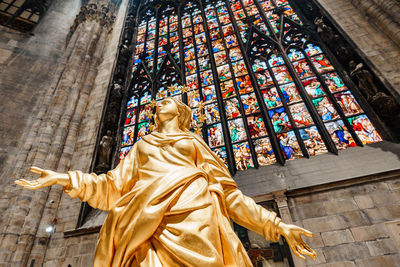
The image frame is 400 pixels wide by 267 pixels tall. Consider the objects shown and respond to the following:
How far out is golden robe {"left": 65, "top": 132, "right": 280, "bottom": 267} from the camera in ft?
4.68

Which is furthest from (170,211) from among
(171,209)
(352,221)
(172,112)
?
(352,221)

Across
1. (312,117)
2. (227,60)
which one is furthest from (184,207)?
(227,60)

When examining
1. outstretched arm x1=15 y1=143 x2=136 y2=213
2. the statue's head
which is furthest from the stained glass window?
outstretched arm x1=15 y1=143 x2=136 y2=213

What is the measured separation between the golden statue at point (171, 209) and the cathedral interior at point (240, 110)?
766 millimetres

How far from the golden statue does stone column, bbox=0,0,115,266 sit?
3.49 m

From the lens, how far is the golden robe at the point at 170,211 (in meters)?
1.43

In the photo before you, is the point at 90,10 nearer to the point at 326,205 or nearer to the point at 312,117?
the point at 312,117

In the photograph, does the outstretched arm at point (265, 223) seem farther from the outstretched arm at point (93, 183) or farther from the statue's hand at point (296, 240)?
the outstretched arm at point (93, 183)

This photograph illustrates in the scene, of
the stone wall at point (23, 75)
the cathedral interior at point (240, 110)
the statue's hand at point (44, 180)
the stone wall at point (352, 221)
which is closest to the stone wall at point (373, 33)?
the cathedral interior at point (240, 110)

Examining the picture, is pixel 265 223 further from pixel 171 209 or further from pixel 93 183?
pixel 93 183

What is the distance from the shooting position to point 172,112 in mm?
2410

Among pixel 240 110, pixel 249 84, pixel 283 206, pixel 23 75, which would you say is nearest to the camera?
pixel 283 206

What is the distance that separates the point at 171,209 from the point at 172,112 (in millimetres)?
1119

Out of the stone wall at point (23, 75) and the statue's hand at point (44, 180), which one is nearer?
the statue's hand at point (44, 180)
